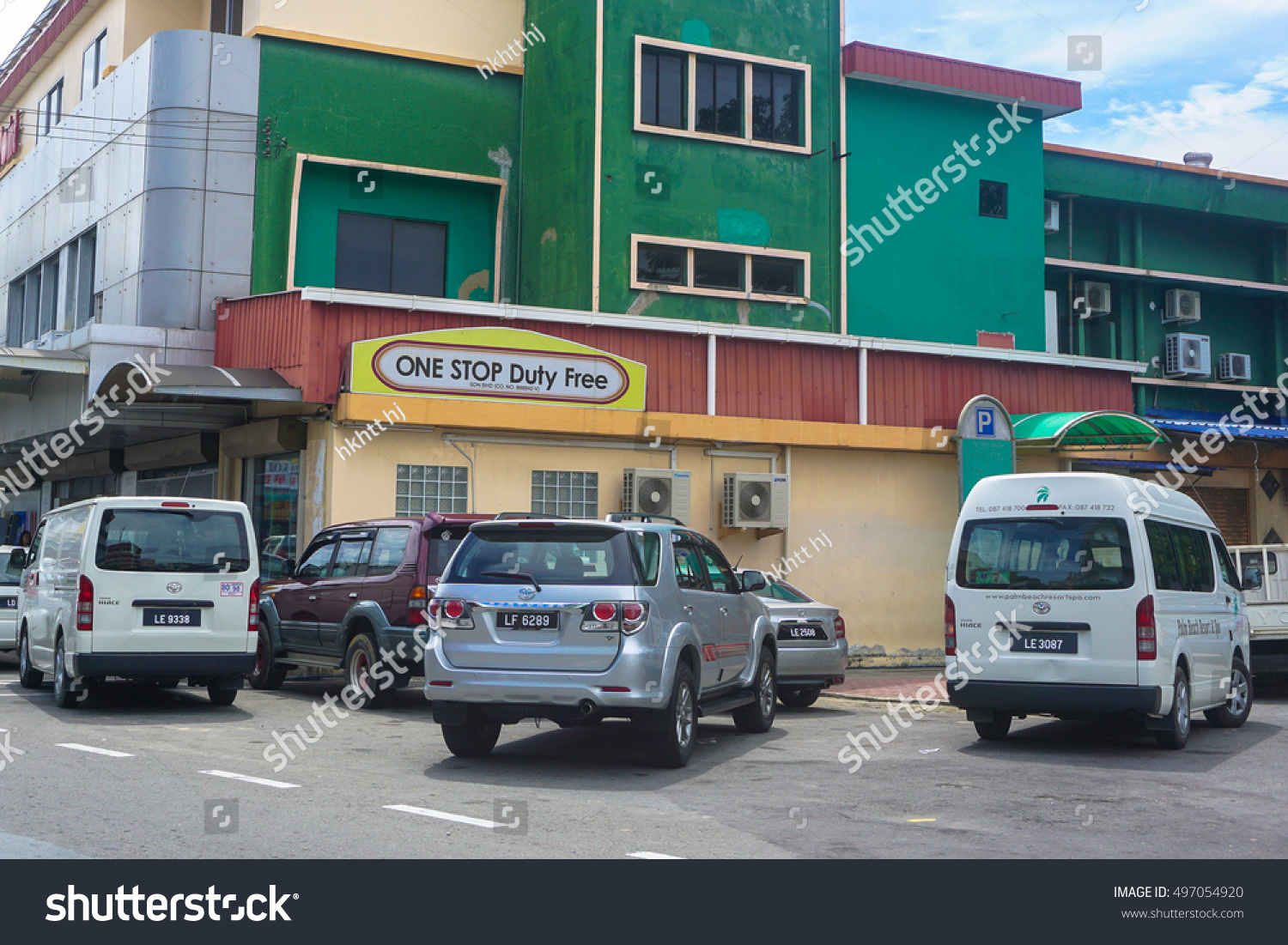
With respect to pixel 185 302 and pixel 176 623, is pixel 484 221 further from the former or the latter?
pixel 176 623

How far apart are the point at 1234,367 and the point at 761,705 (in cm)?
2182

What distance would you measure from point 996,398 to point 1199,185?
12.0 meters

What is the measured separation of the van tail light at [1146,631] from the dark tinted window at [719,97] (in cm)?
1503

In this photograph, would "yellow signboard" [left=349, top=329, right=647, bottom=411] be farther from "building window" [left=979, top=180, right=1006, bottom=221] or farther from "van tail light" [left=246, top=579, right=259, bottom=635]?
"building window" [left=979, top=180, right=1006, bottom=221]

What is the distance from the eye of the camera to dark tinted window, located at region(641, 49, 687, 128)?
23.0 metres

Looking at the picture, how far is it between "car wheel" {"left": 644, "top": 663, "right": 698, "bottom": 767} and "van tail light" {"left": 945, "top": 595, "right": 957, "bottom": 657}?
2640mm

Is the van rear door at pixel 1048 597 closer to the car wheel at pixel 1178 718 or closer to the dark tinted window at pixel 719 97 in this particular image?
the car wheel at pixel 1178 718

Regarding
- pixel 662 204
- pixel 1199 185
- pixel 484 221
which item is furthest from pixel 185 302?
pixel 1199 185

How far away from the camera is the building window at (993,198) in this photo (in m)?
26.1

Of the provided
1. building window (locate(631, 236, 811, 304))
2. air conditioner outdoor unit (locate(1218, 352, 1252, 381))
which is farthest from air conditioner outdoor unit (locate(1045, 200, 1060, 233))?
building window (locate(631, 236, 811, 304))

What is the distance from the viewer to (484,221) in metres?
24.0

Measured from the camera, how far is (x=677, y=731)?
975 centimetres
